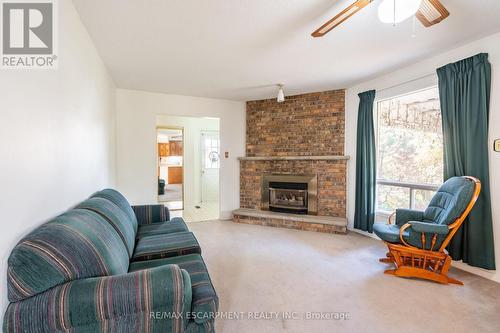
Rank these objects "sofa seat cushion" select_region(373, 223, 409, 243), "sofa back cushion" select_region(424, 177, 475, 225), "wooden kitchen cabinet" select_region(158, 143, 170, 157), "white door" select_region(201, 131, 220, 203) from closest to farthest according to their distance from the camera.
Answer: "sofa back cushion" select_region(424, 177, 475, 225) < "sofa seat cushion" select_region(373, 223, 409, 243) < "white door" select_region(201, 131, 220, 203) < "wooden kitchen cabinet" select_region(158, 143, 170, 157)

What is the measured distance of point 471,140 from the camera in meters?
2.53

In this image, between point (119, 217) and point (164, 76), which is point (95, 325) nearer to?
point (119, 217)

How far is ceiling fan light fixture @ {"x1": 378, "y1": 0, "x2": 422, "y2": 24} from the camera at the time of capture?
1455mm

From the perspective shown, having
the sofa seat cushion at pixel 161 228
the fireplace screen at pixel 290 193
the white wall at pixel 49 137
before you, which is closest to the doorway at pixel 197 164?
the fireplace screen at pixel 290 193

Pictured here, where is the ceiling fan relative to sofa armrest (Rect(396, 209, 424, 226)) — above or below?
above

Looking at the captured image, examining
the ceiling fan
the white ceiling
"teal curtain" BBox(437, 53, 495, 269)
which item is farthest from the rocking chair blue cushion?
the ceiling fan

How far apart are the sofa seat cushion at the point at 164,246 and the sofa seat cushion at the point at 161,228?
0.15 meters

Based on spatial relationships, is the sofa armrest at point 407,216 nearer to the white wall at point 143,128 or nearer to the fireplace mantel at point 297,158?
the fireplace mantel at point 297,158

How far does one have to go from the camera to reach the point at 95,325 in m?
1.11

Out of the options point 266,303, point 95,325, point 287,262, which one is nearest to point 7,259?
point 95,325

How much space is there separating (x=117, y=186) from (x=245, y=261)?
2571 millimetres

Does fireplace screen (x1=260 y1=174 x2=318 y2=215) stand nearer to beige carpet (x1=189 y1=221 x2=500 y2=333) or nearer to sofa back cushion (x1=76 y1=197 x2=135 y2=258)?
beige carpet (x1=189 y1=221 x2=500 y2=333)

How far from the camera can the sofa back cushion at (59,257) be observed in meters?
1.03

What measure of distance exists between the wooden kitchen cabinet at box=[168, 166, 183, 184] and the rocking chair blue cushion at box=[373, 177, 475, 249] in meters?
8.54
